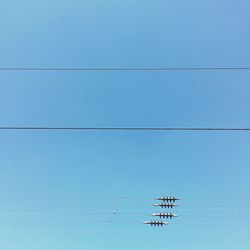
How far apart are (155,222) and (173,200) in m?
2.16

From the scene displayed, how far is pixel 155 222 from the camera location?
25.7m

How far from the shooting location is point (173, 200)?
24609mm
